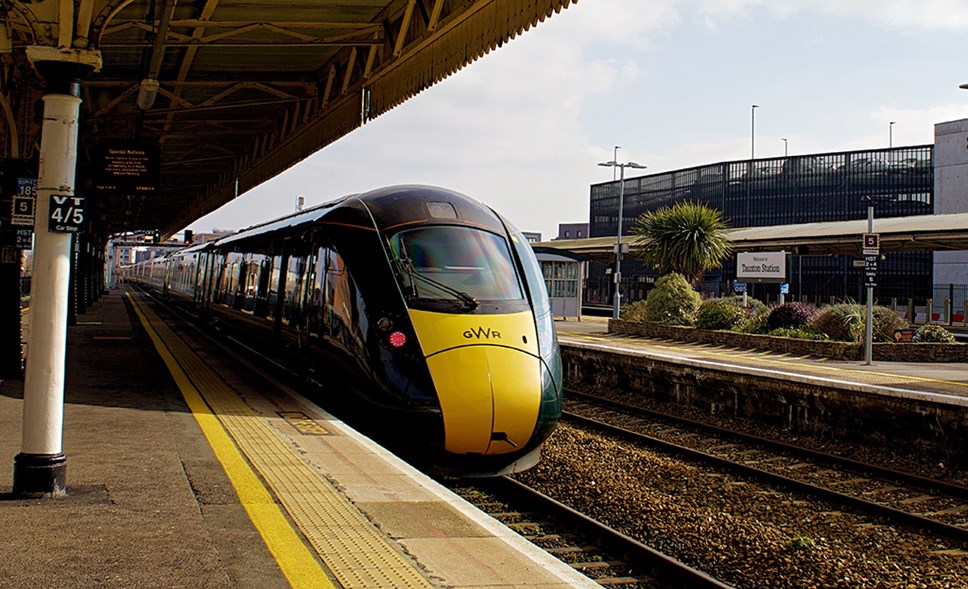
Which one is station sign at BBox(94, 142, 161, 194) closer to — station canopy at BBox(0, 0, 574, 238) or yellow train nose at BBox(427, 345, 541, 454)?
station canopy at BBox(0, 0, 574, 238)

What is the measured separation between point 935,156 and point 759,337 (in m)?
45.6

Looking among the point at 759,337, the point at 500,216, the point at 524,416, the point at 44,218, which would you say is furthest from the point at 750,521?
the point at 759,337

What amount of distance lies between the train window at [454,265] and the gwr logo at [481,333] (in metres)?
0.32

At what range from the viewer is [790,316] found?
2634cm

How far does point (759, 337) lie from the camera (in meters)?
25.4

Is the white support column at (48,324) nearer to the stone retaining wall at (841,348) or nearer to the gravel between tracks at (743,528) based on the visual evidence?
the gravel between tracks at (743,528)

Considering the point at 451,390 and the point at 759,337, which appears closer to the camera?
the point at 451,390

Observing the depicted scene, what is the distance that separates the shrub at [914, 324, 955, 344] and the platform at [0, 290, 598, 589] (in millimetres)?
19101

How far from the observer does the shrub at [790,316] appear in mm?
26094

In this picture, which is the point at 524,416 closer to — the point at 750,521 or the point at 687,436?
the point at 750,521

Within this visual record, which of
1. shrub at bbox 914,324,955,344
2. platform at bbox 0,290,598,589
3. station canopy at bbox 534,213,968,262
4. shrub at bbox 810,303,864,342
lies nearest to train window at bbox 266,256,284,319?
platform at bbox 0,290,598,589

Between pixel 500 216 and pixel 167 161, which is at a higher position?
pixel 167 161

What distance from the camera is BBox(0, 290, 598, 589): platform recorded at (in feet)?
15.5

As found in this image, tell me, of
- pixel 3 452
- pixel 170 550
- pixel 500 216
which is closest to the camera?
pixel 170 550
